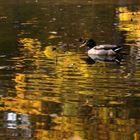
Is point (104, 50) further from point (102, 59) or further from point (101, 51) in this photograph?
point (102, 59)

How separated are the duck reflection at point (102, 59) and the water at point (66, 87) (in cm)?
4

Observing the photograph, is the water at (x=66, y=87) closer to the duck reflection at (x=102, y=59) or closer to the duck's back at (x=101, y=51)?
the duck reflection at (x=102, y=59)

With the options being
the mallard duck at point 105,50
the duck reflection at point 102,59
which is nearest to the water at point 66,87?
the duck reflection at point 102,59

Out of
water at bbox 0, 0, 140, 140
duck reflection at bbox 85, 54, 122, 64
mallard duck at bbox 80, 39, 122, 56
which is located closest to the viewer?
water at bbox 0, 0, 140, 140

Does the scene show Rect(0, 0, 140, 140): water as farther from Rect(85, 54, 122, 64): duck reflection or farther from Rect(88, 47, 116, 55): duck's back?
Rect(88, 47, 116, 55): duck's back

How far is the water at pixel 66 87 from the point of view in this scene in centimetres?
1323

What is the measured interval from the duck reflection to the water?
0.14ft

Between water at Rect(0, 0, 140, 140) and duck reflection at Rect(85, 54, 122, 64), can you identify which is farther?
duck reflection at Rect(85, 54, 122, 64)

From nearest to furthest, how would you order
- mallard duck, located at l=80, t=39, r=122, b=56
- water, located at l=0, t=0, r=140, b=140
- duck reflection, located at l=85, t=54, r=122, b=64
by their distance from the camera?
water, located at l=0, t=0, r=140, b=140 → duck reflection, located at l=85, t=54, r=122, b=64 → mallard duck, located at l=80, t=39, r=122, b=56

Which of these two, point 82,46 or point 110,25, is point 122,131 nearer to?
point 82,46

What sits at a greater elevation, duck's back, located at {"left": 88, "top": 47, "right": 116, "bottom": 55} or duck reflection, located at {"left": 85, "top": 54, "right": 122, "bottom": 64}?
duck's back, located at {"left": 88, "top": 47, "right": 116, "bottom": 55}

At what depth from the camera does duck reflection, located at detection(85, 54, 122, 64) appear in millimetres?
22916

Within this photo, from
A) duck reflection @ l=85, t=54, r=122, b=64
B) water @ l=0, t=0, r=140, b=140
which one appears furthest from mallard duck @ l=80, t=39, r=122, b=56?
water @ l=0, t=0, r=140, b=140

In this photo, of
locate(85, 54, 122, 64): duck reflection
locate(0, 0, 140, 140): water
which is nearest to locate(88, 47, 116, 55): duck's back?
locate(85, 54, 122, 64): duck reflection
